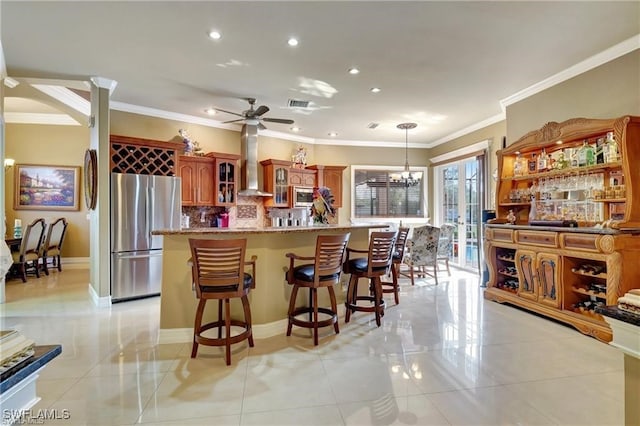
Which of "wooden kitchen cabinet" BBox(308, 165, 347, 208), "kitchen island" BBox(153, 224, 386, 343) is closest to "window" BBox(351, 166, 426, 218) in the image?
"wooden kitchen cabinet" BBox(308, 165, 347, 208)

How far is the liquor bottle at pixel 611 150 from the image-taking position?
3221mm

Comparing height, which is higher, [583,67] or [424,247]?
[583,67]

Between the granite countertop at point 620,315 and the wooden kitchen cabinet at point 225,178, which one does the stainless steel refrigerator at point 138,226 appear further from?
the granite countertop at point 620,315

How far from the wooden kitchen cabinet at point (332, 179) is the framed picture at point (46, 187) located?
508cm

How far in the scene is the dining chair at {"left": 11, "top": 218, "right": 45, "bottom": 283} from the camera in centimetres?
555

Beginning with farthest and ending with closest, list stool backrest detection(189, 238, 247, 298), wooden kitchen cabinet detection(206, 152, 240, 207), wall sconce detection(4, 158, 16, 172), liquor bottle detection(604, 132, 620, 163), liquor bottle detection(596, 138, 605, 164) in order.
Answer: wall sconce detection(4, 158, 16, 172) → wooden kitchen cabinet detection(206, 152, 240, 207) → liquor bottle detection(596, 138, 605, 164) → liquor bottle detection(604, 132, 620, 163) → stool backrest detection(189, 238, 247, 298)

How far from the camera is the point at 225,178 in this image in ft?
19.3

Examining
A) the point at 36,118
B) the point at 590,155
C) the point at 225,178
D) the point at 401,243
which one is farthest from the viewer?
the point at 36,118

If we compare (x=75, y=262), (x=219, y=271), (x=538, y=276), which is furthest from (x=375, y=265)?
(x=75, y=262)

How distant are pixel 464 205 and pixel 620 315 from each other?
5959 millimetres

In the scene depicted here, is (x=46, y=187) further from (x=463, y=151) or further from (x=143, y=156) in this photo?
(x=463, y=151)

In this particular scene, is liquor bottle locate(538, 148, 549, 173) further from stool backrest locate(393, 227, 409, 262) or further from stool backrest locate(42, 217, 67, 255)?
stool backrest locate(42, 217, 67, 255)

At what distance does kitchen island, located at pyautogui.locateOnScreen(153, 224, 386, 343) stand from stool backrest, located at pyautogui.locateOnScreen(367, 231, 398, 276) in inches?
19.1

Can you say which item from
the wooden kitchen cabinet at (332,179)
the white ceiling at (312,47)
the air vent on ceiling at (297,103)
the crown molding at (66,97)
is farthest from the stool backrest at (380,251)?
the crown molding at (66,97)
